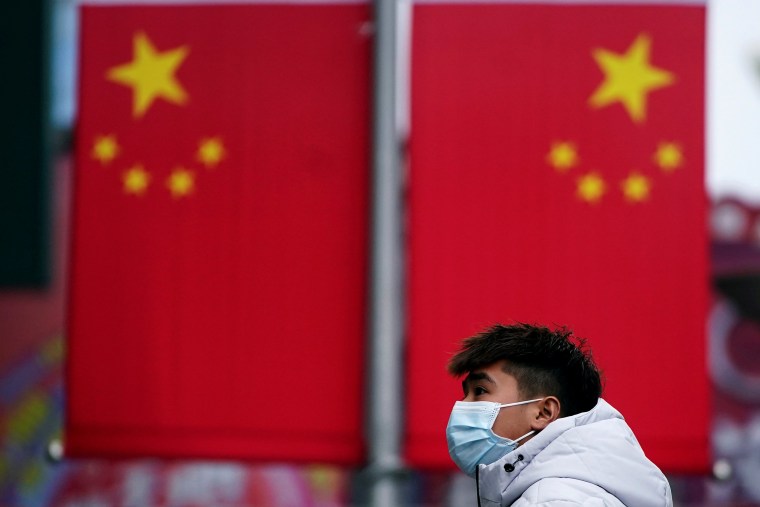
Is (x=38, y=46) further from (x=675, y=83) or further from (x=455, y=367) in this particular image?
(x=455, y=367)

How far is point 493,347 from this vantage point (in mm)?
2631

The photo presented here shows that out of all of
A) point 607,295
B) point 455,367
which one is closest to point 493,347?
point 455,367

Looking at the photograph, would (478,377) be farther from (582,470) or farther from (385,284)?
(385,284)

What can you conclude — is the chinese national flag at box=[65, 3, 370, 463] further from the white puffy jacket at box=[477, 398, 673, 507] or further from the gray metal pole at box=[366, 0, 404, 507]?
the white puffy jacket at box=[477, 398, 673, 507]

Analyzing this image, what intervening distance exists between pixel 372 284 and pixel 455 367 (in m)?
3.26

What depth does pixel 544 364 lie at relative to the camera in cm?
263

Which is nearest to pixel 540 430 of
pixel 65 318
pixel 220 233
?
pixel 220 233

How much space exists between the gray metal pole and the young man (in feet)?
9.87

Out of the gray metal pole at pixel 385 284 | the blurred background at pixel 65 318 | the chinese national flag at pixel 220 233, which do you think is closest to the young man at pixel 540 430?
the gray metal pole at pixel 385 284

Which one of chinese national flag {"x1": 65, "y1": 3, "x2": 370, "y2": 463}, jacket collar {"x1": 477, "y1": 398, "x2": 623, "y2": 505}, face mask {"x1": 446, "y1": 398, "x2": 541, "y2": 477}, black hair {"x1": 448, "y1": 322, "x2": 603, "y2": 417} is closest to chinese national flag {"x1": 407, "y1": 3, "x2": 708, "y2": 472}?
chinese national flag {"x1": 65, "y1": 3, "x2": 370, "y2": 463}

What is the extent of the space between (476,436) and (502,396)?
0.12m

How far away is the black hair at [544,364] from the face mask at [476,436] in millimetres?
54

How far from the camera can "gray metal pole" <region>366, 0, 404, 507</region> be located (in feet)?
19.0

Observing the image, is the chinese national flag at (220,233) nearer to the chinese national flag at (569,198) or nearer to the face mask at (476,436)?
the chinese national flag at (569,198)
